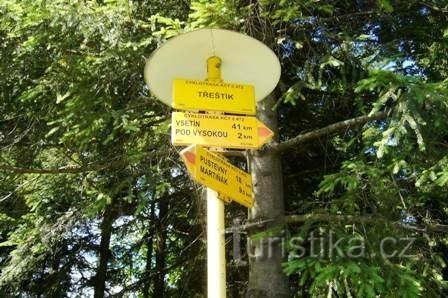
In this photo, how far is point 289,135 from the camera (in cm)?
741

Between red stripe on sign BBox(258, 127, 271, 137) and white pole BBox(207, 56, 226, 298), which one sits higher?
red stripe on sign BBox(258, 127, 271, 137)

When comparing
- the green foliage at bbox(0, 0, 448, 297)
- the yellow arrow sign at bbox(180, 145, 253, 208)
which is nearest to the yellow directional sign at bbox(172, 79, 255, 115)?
the yellow arrow sign at bbox(180, 145, 253, 208)

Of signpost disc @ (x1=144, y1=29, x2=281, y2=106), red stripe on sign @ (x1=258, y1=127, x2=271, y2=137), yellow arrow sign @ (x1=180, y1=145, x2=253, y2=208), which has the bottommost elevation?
yellow arrow sign @ (x1=180, y1=145, x2=253, y2=208)

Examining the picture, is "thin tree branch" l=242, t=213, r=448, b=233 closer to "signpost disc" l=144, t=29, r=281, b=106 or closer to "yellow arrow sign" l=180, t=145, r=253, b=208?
"signpost disc" l=144, t=29, r=281, b=106

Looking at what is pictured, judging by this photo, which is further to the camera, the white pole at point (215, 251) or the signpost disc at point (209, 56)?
the signpost disc at point (209, 56)

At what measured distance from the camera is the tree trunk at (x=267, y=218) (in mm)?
5480

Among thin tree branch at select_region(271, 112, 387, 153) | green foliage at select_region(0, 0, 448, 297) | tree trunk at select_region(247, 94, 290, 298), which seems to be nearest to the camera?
green foliage at select_region(0, 0, 448, 297)

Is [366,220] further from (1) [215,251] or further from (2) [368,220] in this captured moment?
(1) [215,251]

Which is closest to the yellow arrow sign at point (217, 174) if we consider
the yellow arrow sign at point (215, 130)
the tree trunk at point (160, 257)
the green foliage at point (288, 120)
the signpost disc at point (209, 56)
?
the yellow arrow sign at point (215, 130)

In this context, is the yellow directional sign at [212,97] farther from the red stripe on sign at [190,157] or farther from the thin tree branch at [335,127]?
the thin tree branch at [335,127]

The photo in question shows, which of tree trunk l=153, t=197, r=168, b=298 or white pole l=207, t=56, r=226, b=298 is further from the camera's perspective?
tree trunk l=153, t=197, r=168, b=298

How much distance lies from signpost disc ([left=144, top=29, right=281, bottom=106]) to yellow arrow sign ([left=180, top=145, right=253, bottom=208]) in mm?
691

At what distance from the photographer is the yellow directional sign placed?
328cm

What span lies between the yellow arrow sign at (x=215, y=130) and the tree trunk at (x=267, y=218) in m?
2.06
